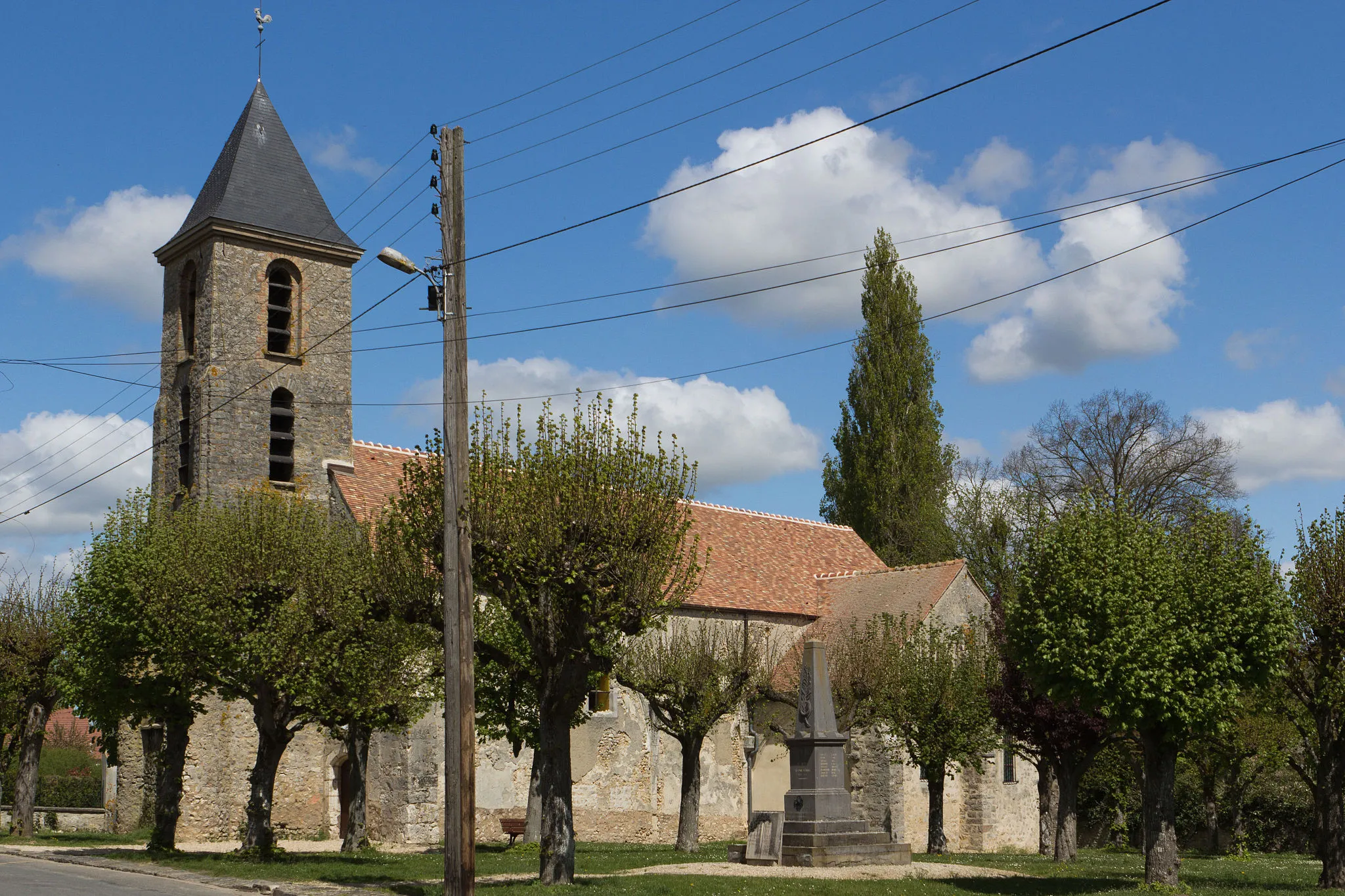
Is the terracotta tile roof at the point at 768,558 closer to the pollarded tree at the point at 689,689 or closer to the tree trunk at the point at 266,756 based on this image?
the pollarded tree at the point at 689,689

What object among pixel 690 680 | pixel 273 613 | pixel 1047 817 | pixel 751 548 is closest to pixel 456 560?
pixel 273 613

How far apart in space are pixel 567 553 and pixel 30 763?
20137 mm

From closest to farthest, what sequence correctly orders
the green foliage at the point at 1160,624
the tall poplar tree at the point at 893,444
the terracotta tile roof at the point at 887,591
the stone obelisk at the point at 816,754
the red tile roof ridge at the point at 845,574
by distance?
the green foliage at the point at 1160,624 < the stone obelisk at the point at 816,754 < the terracotta tile roof at the point at 887,591 < the red tile roof ridge at the point at 845,574 < the tall poplar tree at the point at 893,444

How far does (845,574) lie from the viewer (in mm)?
37469

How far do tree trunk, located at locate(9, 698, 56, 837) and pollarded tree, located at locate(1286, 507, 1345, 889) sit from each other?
26.8 meters

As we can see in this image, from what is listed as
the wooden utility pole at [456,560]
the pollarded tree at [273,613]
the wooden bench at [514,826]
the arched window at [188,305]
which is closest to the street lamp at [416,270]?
the wooden utility pole at [456,560]

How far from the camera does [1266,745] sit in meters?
28.9

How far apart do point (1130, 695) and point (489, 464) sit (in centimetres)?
919

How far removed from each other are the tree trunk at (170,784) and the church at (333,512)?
18.7 feet

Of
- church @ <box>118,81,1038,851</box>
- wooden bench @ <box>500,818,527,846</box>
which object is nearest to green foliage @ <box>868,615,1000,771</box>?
church @ <box>118,81,1038,851</box>

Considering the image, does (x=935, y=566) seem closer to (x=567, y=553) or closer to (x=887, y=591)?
(x=887, y=591)

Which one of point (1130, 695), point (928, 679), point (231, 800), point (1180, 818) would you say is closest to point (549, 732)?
point (1130, 695)

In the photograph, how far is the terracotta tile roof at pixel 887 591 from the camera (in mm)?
32875

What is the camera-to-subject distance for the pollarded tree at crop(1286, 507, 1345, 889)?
17.2 m
